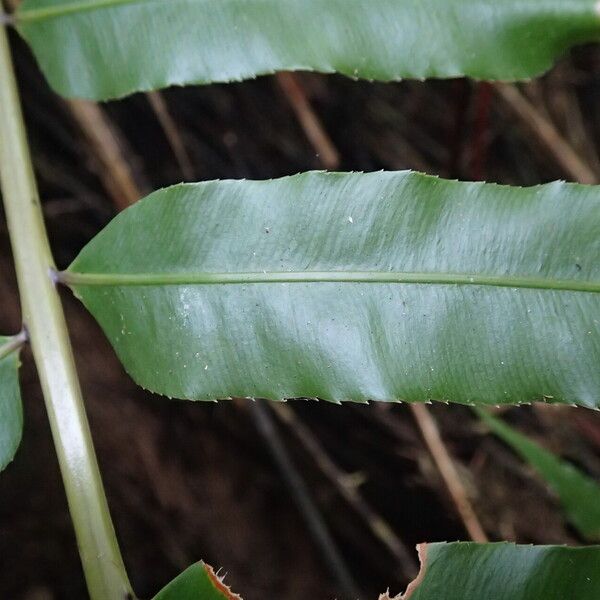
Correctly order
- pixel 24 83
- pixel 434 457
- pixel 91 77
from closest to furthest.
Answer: pixel 91 77
pixel 24 83
pixel 434 457

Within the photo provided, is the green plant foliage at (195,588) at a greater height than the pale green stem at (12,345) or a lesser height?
lesser

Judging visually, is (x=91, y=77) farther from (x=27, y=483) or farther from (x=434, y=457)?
(x=434, y=457)

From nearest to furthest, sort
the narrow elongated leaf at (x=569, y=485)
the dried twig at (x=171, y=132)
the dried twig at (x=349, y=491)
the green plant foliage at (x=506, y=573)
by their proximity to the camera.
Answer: the green plant foliage at (x=506, y=573) → the narrow elongated leaf at (x=569, y=485) → the dried twig at (x=171, y=132) → the dried twig at (x=349, y=491)

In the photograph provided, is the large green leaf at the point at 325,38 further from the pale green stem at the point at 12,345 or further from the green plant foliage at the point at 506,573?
the green plant foliage at the point at 506,573

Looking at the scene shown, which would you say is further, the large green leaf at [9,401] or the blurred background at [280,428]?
the blurred background at [280,428]

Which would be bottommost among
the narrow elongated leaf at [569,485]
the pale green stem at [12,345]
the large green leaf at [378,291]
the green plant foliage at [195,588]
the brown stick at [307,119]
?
the narrow elongated leaf at [569,485]

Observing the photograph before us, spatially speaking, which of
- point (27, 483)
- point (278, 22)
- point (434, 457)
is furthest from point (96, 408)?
point (278, 22)

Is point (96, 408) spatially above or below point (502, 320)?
above

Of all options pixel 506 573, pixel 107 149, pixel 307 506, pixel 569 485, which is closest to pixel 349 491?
pixel 307 506

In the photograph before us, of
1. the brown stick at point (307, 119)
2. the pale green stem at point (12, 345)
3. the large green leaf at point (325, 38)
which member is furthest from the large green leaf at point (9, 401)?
the brown stick at point (307, 119)
